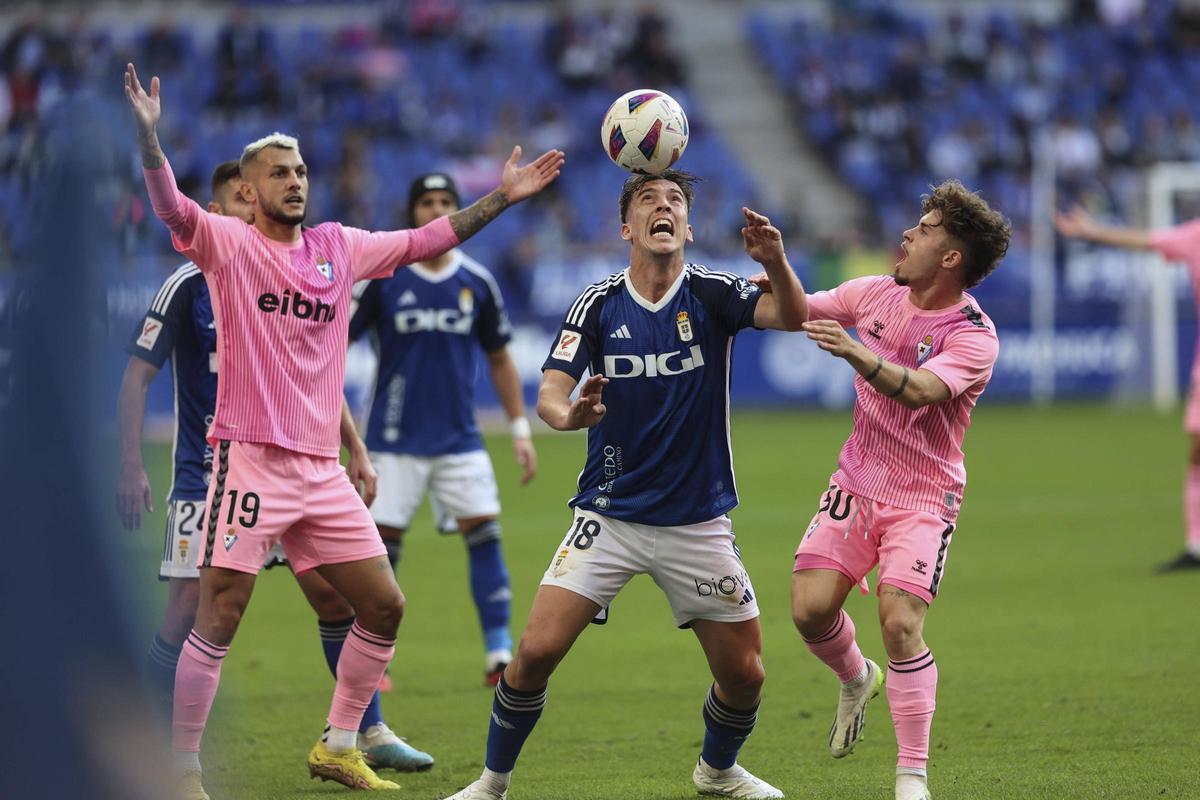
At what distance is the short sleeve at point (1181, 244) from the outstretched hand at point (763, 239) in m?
6.94

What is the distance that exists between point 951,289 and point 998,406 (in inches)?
788

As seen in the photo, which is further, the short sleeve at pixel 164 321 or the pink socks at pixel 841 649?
the short sleeve at pixel 164 321

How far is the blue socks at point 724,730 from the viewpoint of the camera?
6234 millimetres

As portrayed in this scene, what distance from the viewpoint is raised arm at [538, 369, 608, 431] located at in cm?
552

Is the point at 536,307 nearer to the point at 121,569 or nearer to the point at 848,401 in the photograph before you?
the point at 848,401

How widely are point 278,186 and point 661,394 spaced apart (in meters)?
1.69

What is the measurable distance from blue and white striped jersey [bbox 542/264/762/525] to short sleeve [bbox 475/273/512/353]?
9.94 ft

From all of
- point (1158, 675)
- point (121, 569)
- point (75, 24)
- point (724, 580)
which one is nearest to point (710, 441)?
point (724, 580)

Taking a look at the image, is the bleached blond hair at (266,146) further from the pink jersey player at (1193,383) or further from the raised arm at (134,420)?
the pink jersey player at (1193,383)

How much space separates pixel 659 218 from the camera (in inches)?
239

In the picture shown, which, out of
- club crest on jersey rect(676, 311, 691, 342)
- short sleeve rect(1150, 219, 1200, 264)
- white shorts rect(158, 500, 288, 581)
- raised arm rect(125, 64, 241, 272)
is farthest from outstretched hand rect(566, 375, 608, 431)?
short sleeve rect(1150, 219, 1200, 264)

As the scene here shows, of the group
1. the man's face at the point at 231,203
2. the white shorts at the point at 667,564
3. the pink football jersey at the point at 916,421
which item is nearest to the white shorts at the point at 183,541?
the man's face at the point at 231,203

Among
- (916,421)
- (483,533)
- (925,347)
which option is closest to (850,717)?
(916,421)

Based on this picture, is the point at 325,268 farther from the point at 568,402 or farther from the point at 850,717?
the point at 850,717
